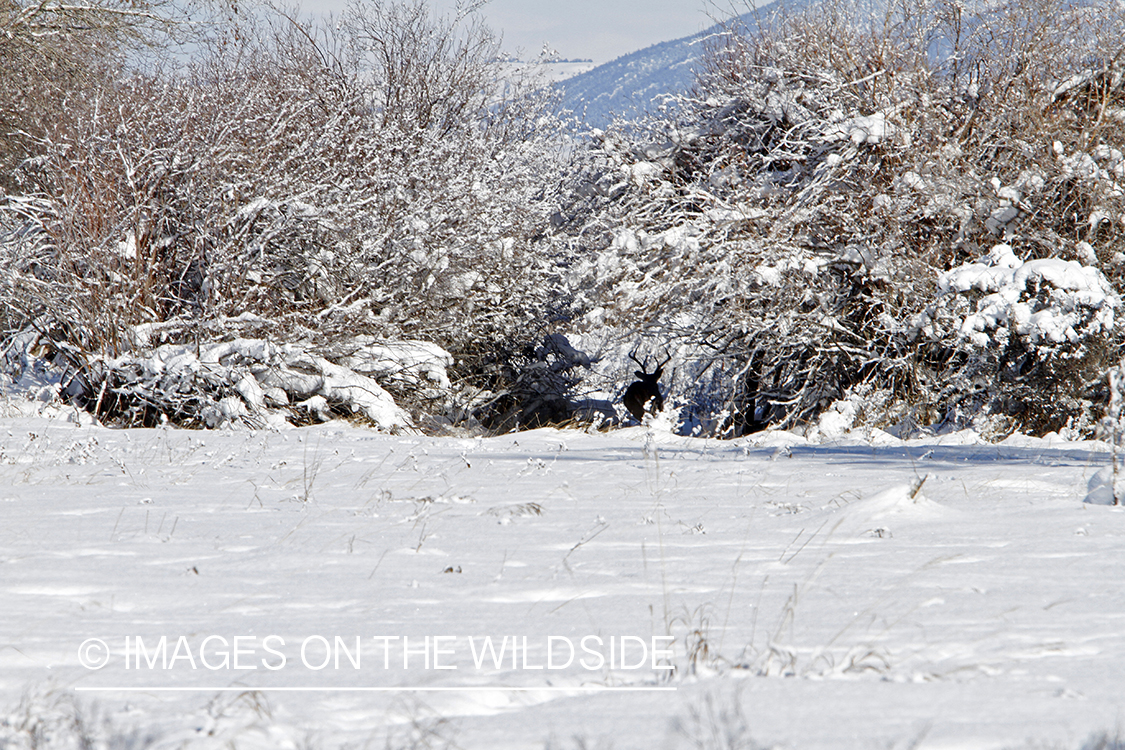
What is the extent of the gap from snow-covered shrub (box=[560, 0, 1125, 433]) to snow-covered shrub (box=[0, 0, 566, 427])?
1.75m

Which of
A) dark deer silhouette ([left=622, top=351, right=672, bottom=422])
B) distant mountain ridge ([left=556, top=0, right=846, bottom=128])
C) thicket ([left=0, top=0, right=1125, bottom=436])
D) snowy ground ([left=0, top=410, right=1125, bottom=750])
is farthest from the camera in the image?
dark deer silhouette ([left=622, top=351, right=672, bottom=422])

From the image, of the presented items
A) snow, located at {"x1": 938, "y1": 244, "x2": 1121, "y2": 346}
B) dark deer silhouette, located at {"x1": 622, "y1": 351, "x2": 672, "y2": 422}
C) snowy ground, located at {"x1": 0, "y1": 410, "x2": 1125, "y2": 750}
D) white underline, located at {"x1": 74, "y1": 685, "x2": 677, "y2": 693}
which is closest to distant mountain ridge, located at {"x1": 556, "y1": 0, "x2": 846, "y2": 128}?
dark deer silhouette, located at {"x1": 622, "y1": 351, "x2": 672, "y2": 422}

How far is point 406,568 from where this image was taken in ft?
9.71

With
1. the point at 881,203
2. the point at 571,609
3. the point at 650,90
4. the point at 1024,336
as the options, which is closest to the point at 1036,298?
the point at 1024,336

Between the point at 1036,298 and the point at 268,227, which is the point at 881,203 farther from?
the point at 268,227

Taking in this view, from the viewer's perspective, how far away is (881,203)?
426 inches

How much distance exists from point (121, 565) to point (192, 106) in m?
9.55

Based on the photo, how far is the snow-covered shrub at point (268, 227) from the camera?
33.5 ft

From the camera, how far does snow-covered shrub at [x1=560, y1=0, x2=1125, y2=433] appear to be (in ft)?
34.6

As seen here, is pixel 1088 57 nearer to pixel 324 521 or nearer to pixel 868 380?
pixel 868 380

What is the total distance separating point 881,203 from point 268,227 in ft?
23.3


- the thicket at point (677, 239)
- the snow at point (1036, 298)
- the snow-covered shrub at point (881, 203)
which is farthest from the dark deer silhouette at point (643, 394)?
the snow at point (1036, 298)

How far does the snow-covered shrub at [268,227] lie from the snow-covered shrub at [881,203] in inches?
69.0

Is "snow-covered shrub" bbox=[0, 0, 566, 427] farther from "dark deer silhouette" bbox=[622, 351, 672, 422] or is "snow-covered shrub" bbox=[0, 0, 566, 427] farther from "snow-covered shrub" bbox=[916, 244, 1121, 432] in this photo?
"snow-covered shrub" bbox=[916, 244, 1121, 432]
